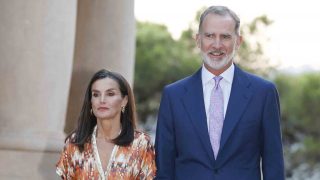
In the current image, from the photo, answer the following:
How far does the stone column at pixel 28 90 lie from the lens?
13.7 m

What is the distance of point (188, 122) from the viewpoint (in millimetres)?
8961

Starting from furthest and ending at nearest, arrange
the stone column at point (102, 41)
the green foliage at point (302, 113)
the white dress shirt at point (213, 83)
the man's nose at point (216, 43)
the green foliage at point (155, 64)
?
1. the green foliage at point (155, 64)
2. the green foliage at point (302, 113)
3. the stone column at point (102, 41)
4. the white dress shirt at point (213, 83)
5. the man's nose at point (216, 43)

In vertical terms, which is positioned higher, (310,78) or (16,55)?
(16,55)

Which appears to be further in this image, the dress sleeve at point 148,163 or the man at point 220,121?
the dress sleeve at point 148,163

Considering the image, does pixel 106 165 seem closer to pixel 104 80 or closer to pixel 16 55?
pixel 104 80

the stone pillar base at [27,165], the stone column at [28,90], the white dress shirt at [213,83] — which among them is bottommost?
the stone pillar base at [27,165]

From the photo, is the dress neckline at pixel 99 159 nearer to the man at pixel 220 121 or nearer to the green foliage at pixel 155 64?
the man at pixel 220 121

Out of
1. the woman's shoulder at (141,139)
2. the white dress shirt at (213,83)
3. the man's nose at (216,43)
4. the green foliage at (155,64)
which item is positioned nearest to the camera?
the man's nose at (216,43)

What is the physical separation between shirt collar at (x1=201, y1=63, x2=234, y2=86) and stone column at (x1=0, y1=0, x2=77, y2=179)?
516cm

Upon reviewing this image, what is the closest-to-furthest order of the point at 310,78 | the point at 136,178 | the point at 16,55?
1. the point at 136,178
2. the point at 16,55
3. the point at 310,78

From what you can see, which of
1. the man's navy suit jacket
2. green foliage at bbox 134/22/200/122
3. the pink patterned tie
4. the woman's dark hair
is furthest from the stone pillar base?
green foliage at bbox 134/22/200/122

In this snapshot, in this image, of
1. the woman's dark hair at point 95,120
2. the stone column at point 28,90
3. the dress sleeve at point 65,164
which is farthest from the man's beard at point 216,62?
the stone column at point 28,90

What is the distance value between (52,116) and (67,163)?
182 inches

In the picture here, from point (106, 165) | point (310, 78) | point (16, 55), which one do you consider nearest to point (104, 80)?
point (106, 165)
